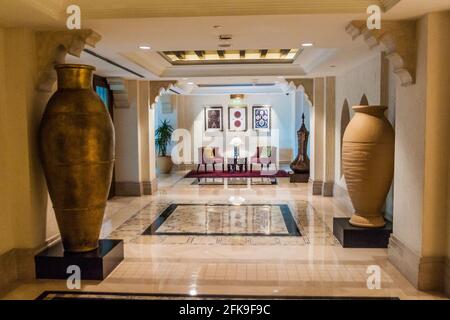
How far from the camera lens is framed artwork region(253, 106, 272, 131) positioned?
14.3 meters

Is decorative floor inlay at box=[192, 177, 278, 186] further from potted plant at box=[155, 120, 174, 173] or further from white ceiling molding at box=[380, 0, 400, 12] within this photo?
white ceiling molding at box=[380, 0, 400, 12]

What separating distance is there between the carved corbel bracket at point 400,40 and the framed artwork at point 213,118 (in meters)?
10.6

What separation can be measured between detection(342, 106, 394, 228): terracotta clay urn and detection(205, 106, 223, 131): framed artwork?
960 centimetres

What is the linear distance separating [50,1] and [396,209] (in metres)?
3.65

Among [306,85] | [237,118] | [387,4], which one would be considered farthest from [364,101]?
[237,118]

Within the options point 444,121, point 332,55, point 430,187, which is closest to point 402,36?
point 444,121

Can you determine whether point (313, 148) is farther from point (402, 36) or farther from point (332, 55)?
point (402, 36)

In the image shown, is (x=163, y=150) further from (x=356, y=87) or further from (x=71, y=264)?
(x=71, y=264)

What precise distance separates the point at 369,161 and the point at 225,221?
7.93ft

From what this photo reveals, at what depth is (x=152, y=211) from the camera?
6898 millimetres

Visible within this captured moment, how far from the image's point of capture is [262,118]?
14.3 m

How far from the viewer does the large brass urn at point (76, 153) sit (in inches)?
142

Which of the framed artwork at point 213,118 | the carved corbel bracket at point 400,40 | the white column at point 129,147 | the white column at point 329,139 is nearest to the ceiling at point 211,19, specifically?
the carved corbel bracket at point 400,40

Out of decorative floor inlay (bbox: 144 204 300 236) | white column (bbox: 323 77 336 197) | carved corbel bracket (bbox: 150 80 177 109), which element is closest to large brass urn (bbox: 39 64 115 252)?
decorative floor inlay (bbox: 144 204 300 236)
